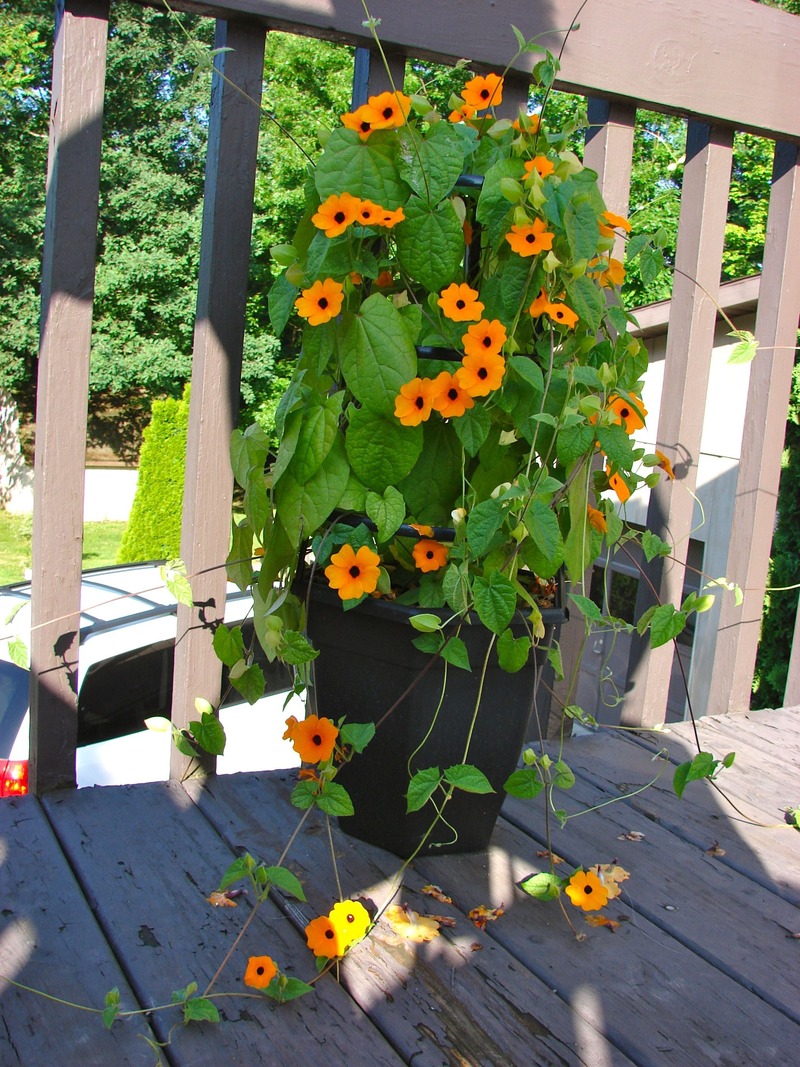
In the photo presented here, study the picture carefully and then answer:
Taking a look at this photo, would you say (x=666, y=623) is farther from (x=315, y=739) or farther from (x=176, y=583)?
(x=176, y=583)

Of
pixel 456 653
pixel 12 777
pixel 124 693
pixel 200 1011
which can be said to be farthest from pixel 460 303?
pixel 124 693

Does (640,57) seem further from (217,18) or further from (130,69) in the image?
(130,69)

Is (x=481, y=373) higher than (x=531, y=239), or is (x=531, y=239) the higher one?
(x=531, y=239)

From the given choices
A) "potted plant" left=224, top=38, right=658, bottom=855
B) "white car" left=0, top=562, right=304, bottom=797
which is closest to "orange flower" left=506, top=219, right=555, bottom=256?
"potted plant" left=224, top=38, right=658, bottom=855

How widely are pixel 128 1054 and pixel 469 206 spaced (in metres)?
0.92

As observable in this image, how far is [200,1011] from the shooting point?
0.84 meters

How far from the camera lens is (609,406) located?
3.65 feet

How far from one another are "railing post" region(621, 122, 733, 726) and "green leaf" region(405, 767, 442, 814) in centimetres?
61

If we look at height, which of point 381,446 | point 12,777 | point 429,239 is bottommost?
point 12,777

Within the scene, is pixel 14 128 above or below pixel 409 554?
above

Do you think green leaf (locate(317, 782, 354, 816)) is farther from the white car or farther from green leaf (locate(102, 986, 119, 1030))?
the white car

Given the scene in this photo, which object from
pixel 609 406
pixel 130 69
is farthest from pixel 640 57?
pixel 130 69

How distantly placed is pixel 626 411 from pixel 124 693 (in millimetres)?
2221

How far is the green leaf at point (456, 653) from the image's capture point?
3.36ft
